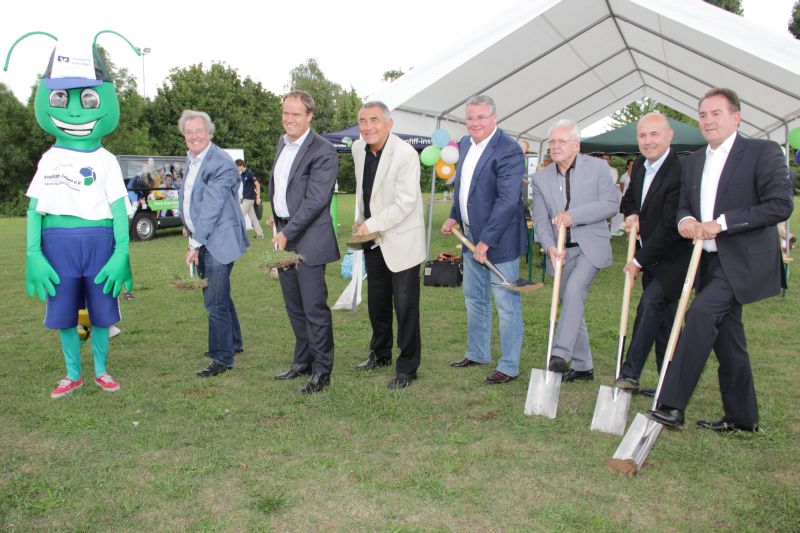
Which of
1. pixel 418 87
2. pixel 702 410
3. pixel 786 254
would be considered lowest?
pixel 702 410

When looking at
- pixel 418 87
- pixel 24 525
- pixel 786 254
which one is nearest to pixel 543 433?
pixel 24 525

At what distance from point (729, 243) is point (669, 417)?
3.41ft

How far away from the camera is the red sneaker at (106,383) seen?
4773 millimetres

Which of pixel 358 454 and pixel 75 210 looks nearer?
pixel 358 454

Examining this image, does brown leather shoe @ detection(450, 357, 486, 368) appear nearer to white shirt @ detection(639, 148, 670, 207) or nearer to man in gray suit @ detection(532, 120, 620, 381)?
man in gray suit @ detection(532, 120, 620, 381)

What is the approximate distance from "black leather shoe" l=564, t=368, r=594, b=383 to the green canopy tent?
9.70 m

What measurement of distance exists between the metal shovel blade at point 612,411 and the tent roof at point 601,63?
3.47 metres

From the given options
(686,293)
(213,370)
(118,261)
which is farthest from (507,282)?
(118,261)

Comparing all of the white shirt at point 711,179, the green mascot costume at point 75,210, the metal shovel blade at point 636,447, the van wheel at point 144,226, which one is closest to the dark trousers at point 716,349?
the white shirt at point 711,179

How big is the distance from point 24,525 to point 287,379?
2.28m

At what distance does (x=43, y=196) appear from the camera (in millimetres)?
4512

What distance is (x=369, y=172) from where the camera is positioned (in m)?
4.93

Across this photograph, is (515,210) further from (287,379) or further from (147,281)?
(147,281)

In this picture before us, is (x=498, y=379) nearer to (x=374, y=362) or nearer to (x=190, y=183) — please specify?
(x=374, y=362)
